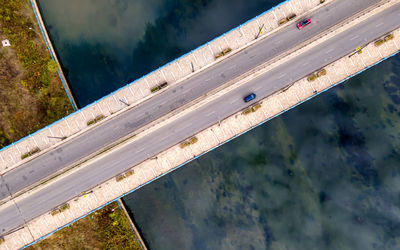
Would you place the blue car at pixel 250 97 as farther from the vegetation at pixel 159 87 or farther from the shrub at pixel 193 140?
the vegetation at pixel 159 87

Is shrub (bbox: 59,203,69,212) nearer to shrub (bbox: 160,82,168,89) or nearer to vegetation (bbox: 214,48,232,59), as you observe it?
shrub (bbox: 160,82,168,89)

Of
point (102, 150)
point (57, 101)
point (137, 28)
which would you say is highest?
point (137, 28)

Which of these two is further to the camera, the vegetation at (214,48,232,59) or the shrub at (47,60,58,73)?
the shrub at (47,60,58,73)

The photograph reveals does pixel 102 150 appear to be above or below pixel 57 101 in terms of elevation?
below

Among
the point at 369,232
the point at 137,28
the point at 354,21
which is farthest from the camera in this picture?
the point at 137,28

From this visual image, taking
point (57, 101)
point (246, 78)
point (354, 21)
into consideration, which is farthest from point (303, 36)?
point (57, 101)

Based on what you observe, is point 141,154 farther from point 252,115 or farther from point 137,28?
point 137,28

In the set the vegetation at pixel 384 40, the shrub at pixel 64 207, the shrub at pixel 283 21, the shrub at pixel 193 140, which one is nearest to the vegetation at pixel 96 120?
the shrub at pixel 64 207

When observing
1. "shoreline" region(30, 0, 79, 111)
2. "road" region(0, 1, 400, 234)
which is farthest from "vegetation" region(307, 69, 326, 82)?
"shoreline" region(30, 0, 79, 111)
